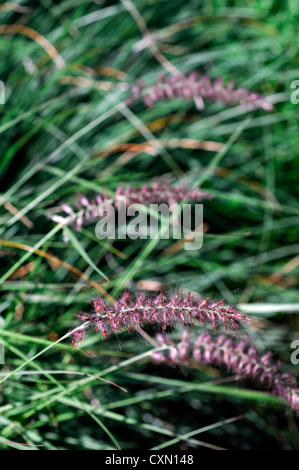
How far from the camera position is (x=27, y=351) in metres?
1.34

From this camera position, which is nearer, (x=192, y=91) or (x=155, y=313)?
(x=155, y=313)

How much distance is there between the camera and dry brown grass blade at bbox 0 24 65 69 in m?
1.66

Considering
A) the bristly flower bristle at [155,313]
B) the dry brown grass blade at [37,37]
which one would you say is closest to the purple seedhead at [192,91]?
the dry brown grass blade at [37,37]

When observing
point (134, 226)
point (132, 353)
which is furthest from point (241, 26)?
point (132, 353)

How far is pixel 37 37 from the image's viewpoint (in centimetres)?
176

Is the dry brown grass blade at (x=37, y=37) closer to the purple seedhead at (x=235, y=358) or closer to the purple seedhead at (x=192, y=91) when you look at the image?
the purple seedhead at (x=192, y=91)

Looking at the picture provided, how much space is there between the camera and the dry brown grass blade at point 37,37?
166 centimetres

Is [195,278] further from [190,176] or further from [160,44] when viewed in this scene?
[160,44]

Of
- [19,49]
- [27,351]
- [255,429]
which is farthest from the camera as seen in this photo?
[19,49]

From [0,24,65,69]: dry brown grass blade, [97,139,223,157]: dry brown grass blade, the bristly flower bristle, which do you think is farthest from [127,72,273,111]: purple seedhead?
the bristly flower bristle

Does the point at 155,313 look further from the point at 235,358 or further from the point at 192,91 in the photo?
Result: the point at 192,91

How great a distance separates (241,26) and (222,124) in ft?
1.49

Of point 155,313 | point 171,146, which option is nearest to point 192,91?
point 171,146

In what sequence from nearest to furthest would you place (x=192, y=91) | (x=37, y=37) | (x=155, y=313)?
(x=155, y=313), (x=192, y=91), (x=37, y=37)
